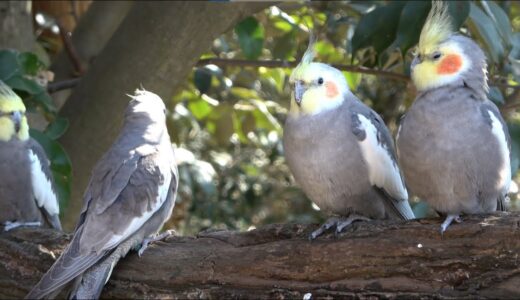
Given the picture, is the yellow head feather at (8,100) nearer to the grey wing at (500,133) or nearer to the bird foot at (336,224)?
the bird foot at (336,224)

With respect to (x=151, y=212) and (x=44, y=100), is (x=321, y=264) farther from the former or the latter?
(x=44, y=100)

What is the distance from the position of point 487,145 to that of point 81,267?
5.66 feet

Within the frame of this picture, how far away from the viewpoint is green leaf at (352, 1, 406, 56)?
4.37 m

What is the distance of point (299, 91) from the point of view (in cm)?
384

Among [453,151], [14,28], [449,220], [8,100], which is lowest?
[14,28]

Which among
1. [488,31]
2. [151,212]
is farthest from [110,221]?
[488,31]

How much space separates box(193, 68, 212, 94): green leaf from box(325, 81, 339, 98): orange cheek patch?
1.47 metres

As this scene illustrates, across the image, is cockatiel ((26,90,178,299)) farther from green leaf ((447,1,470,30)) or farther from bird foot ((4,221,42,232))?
green leaf ((447,1,470,30))

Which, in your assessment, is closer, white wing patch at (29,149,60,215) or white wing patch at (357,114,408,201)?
white wing patch at (357,114,408,201)

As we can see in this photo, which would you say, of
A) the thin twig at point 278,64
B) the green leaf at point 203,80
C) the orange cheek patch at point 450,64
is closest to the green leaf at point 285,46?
the thin twig at point 278,64

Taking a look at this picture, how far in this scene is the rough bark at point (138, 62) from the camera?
460cm

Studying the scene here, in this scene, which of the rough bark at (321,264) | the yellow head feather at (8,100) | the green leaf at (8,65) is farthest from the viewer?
the green leaf at (8,65)

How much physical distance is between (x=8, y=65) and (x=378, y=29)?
196 centimetres

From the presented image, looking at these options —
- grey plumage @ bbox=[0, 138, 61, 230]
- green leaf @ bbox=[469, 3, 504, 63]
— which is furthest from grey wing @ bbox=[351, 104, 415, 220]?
grey plumage @ bbox=[0, 138, 61, 230]
